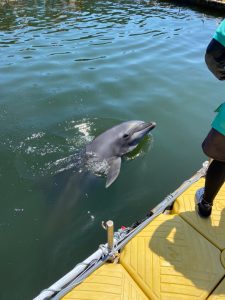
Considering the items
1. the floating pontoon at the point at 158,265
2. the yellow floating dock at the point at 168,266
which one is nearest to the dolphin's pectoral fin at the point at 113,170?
the floating pontoon at the point at 158,265

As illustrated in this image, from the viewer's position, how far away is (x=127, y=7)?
2284 centimetres

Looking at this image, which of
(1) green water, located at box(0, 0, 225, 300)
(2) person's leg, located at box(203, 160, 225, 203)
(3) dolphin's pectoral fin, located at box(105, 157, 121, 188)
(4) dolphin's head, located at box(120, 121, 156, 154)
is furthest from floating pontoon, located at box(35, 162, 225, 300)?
(4) dolphin's head, located at box(120, 121, 156, 154)

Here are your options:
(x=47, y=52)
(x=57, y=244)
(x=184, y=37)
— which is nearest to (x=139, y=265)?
(x=57, y=244)

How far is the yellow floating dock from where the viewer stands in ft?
11.0

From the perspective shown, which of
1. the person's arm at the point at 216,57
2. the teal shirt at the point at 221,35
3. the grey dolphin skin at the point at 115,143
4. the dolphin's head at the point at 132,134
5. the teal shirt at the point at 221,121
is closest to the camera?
the teal shirt at the point at 221,35

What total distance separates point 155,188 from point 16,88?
20.5 ft

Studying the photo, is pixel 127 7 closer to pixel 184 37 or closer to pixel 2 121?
pixel 184 37

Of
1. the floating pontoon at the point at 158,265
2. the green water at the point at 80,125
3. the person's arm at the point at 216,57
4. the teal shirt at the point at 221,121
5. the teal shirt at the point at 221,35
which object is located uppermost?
the teal shirt at the point at 221,35

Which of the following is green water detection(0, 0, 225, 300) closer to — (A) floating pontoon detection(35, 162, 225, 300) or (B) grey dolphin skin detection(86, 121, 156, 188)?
(B) grey dolphin skin detection(86, 121, 156, 188)

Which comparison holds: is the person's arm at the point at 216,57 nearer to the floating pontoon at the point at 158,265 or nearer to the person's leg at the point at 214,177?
the person's leg at the point at 214,177

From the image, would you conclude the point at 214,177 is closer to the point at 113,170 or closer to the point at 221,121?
the point at 221,121

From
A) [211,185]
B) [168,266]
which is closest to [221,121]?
[211,185]

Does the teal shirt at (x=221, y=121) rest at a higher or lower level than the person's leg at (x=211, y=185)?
higher

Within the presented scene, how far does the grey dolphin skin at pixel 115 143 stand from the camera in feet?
23.1
